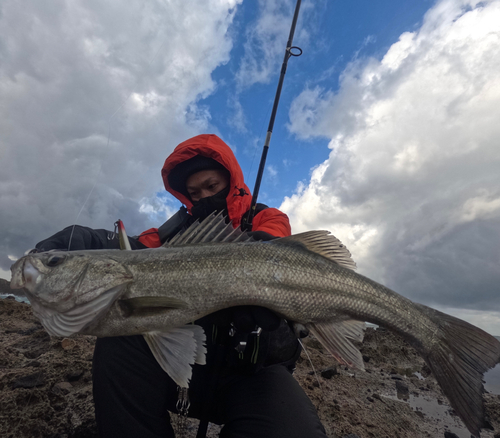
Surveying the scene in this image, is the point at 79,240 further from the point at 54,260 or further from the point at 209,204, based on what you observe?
the point at 209,204

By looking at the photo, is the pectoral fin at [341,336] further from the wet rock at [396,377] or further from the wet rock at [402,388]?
the wet rock at [396,377]

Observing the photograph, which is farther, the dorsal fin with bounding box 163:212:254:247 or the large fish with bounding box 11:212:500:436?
the dorsal fin with bounding box 163:212:254:247

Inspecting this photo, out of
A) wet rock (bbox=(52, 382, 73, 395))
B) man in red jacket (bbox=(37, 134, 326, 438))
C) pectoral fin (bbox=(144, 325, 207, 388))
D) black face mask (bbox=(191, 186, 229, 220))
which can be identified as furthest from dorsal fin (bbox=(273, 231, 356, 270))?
wet rock (bbox=(52, 382, 73, 395))

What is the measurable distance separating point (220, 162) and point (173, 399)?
3184mm

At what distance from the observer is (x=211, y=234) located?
9.50 feet

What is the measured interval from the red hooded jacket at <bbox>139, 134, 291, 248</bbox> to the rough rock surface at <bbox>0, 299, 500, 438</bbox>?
82.5 inches

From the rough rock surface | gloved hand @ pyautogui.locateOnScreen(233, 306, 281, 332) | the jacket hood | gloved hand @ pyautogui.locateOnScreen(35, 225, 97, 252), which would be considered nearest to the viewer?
gloved hand @ pyautogui.locateOnScreen(233, 306, 281, 332)

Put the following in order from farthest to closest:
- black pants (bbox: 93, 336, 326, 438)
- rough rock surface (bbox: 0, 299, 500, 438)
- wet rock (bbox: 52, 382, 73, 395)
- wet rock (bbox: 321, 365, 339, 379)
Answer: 1. wet rock (bbox: 321, 365, 339, 379)
2. wet rock (bbox: 52, 382, 73, 395)
3. rough rock surface (bbox: 0, 299, 500, 438)
4. black pants (bbox: 93, 336, 326, 438)

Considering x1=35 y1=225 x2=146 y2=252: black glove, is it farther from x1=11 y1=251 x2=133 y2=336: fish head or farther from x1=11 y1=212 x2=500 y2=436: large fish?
x1=11 y1=212 x2=500 y2=436: large fish

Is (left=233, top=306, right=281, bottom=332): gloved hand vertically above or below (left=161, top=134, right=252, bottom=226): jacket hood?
below


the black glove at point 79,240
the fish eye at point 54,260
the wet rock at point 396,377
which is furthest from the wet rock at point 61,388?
the wet rock at point 396,377

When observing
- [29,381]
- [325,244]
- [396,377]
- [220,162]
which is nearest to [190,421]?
[29,381]

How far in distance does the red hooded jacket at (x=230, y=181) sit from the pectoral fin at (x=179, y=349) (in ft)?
6.60

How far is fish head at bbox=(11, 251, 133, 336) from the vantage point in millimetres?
2344
